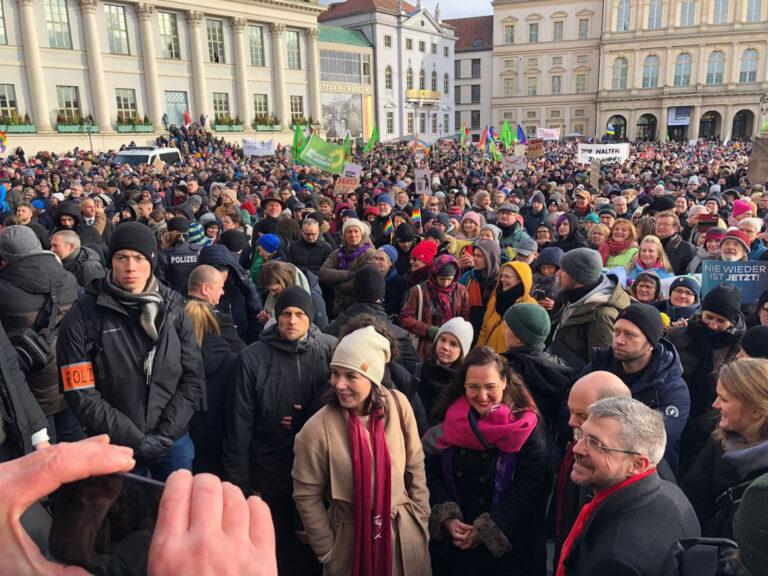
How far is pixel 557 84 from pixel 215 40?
40.0 metres

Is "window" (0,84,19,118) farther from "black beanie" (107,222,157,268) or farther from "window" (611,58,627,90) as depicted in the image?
"window" (611,58,627,90)

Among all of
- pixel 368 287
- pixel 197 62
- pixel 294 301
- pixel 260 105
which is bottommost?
pixel 368 287

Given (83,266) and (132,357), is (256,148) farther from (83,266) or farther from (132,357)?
(132,357)

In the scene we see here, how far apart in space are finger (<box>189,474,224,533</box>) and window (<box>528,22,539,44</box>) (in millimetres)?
69725

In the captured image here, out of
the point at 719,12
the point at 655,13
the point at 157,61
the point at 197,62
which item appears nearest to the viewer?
the point at 157,61

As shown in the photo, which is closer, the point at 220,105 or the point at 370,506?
the point at 370,506

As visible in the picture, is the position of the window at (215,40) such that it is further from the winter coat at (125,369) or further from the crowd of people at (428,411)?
the winter coat at (125,369)

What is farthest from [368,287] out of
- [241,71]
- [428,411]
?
[241,71]

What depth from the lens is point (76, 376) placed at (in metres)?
2.68

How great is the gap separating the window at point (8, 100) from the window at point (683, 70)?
191 ft

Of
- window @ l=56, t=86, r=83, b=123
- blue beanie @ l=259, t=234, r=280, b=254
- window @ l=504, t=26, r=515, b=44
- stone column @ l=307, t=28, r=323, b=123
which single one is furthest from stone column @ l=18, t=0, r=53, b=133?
window @ l=504, t=26, r=515, b=44

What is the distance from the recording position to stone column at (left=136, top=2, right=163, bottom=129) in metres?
34.1

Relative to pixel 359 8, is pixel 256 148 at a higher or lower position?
lower

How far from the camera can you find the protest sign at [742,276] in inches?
178
